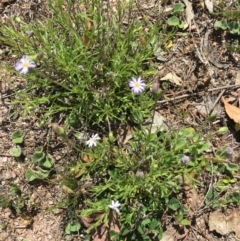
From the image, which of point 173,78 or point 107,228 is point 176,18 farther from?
point 107,228

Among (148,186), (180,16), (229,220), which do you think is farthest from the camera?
(180,16)

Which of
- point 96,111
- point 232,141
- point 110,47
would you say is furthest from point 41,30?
point 232,141

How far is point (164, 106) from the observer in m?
2.92

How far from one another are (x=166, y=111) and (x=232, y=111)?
1.38 ft

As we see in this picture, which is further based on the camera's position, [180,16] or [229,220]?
[180,16]

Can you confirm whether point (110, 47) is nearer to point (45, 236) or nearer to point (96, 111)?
point (96, 111)

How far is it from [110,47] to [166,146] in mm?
702

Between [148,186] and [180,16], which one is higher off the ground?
[180,16]

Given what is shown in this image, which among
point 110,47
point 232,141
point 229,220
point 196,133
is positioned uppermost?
point 110,47

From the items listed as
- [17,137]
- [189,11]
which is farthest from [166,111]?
[17,137]

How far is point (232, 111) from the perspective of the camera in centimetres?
289

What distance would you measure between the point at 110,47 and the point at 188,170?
35.0 inches

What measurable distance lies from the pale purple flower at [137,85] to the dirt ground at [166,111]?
12.9 inches

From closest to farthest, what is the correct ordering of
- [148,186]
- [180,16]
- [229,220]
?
1. [148,186]
2. [229,220]
3. [180,16]
